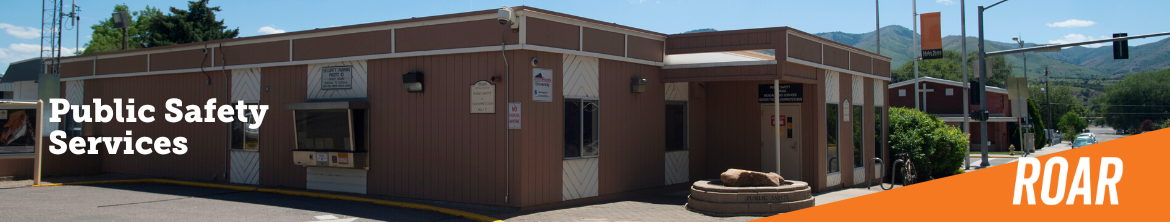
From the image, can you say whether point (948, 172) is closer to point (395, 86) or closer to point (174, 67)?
point (395, 86)

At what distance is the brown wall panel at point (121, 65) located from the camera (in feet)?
50.6

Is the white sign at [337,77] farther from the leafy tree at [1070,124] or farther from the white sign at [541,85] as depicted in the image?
the leafy tree at [1070,124]

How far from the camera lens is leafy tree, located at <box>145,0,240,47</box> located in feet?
124

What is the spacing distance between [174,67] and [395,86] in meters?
6.31

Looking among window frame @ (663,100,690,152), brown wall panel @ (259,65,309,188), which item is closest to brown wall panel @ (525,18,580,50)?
window frame @ (663,100,690,152)

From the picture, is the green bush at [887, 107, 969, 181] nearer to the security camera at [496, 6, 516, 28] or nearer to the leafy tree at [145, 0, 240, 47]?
the security camera at [496, 6, 516, 28]

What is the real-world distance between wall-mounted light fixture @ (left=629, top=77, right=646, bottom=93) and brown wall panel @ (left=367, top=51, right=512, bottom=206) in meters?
2.10

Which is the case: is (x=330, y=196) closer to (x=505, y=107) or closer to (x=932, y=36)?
(x=505, y=107)

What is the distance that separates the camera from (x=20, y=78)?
33781mm

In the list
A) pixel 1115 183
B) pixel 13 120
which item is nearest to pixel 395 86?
pixel 13 120

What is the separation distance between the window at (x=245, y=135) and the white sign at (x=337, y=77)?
7.33 ft

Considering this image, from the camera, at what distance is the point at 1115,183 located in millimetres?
10359

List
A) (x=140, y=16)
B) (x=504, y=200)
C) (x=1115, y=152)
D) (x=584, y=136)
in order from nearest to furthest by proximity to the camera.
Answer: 1. (x=504, y=200)
2. (x=584, y=136)
3. (x=1115, y=152)
4. (x=140, y=16)

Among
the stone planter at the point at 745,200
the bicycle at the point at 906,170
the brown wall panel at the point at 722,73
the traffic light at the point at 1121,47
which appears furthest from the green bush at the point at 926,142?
the stone planter at the point at 745,200
